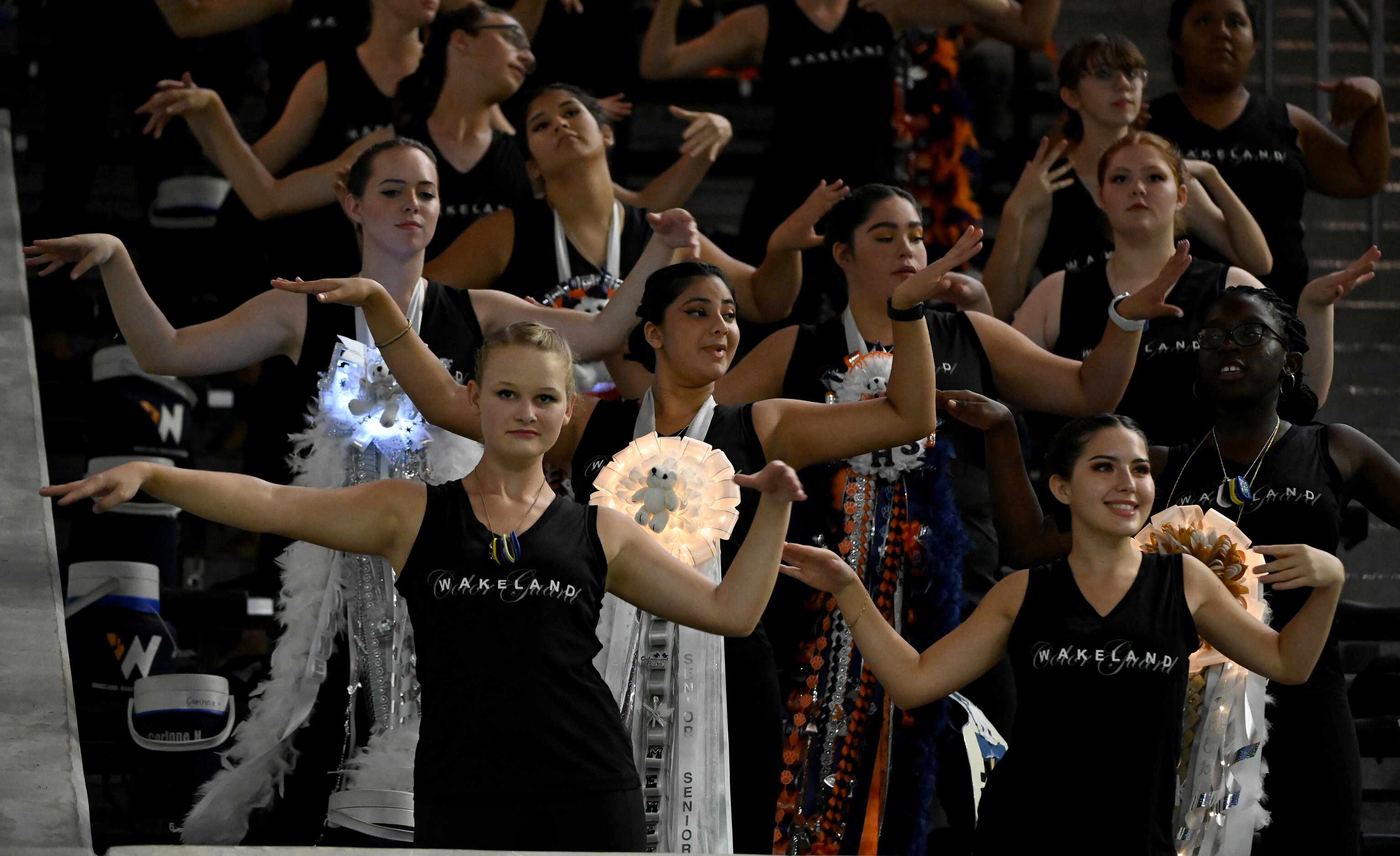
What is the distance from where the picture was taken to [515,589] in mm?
3498

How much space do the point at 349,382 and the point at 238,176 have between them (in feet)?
4.87

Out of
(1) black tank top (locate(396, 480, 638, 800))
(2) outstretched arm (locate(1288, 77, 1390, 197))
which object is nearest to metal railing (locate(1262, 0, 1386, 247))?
(2) outstretched arm (locate(1288, 77, 1390, 197))

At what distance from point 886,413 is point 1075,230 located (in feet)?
6.31

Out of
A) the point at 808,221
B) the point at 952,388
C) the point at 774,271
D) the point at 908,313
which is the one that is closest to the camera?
the point at 908,313

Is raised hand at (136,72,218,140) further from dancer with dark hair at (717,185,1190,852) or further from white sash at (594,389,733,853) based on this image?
white sash at (594,389,733,853)

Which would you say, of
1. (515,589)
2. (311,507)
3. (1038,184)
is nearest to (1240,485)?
(1038,184)

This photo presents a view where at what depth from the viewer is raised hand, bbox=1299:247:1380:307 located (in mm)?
5078

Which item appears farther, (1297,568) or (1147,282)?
(1147,282)

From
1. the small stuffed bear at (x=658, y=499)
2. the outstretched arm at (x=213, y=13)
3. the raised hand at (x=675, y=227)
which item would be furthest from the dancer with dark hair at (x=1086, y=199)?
the outstretched arm at (x=213, y=13)

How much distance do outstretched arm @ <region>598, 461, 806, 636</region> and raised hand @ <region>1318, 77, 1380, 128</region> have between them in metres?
3.59

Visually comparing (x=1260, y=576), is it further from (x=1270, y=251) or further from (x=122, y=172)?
(x=122, y=172)

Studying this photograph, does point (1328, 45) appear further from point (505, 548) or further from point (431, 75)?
point (505, 548)

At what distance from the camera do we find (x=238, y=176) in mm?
5895

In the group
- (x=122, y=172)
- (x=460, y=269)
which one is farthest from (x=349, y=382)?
(x=122, y=172)
